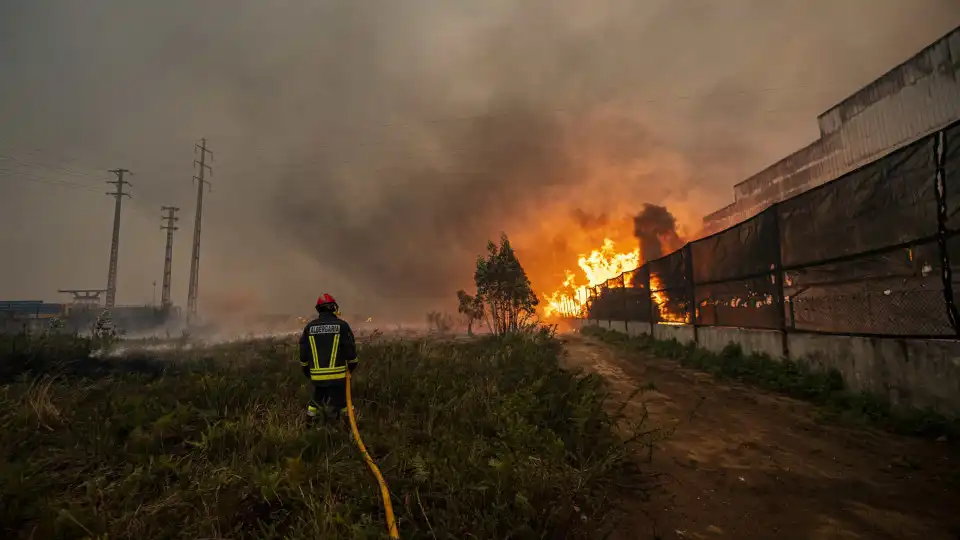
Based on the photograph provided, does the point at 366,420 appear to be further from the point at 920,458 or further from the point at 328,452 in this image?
the point at 920,458

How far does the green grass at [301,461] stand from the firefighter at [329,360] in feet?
1.50

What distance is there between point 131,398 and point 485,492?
5.39 metres

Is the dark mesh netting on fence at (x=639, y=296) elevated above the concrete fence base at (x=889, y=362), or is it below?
above

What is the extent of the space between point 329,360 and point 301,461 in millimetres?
1704

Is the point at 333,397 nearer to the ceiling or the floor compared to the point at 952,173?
nearer to the floor

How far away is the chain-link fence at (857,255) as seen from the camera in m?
5.01

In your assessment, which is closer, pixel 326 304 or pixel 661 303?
pixel 326 304

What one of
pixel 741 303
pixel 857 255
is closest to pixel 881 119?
pixel 741 303

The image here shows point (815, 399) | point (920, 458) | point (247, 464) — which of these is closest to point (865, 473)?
point (920, 458)

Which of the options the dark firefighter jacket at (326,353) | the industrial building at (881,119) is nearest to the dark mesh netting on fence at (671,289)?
the dark firefighter jacket at (326,353)

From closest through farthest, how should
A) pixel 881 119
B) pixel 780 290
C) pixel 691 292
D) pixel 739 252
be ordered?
pixel 780 290 → pixel 739 252 → pixel 691 292 → pixel 881 119

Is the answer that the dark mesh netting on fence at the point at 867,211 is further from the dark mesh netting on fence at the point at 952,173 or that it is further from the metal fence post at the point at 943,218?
the dark mesh netting on fence at the point at 952,173

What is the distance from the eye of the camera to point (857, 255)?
6.20 meters

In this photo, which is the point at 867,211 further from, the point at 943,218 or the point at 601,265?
the point at 601,265
